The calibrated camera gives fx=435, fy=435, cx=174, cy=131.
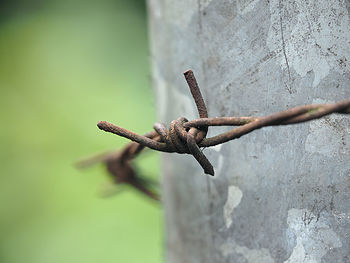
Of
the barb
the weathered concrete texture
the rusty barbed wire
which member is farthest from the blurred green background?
the barb

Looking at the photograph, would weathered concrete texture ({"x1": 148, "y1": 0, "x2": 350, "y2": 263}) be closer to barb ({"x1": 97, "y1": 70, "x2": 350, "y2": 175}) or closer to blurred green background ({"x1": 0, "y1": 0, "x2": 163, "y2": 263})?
barb ({"x1": 97, "y1": 70, "x2": 350, "y2": 175})

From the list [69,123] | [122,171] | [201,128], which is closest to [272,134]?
[201,128]

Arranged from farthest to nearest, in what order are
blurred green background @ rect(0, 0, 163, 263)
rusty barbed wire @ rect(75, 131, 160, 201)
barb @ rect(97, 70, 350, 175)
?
1. blurred green background @ rect(0, 0, 163, 263)
2. rusty barbed wire @ rect(75, 131, 160, 201)
3. barb @ rect(97, 70, 350, 175)

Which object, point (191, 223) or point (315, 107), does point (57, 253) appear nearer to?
point (191, 223)

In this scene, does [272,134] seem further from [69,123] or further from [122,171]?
[69,123]

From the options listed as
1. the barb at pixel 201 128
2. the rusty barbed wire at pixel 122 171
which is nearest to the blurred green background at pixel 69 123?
the rusty barbed wire at pixel 122 171

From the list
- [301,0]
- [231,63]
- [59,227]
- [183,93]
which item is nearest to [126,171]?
[183,93]
